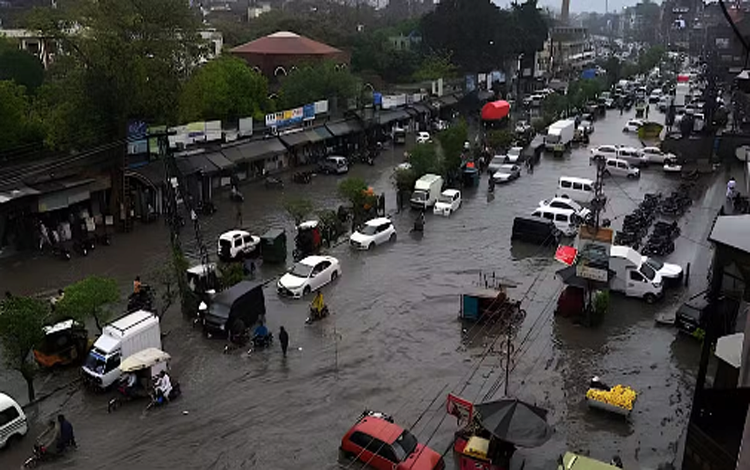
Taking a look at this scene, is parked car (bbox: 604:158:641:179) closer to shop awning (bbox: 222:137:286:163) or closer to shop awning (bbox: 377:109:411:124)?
shop awning (bbox: 377:109:411:124)

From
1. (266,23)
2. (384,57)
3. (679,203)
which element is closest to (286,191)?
(679,203)

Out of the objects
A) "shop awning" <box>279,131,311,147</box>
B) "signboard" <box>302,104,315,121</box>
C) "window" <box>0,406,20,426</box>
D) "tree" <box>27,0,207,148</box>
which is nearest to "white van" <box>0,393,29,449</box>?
"window" <box>0,406,20,426</box>

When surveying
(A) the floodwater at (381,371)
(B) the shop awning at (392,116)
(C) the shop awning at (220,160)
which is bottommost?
(A) the floodwater at (381,371)

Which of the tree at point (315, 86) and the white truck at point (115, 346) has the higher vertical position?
the tree at point (315, 86)

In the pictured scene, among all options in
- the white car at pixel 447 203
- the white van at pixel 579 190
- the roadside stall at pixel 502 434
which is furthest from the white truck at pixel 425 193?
the roadside stall at pixel 502 434

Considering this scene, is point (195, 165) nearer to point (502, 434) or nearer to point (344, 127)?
point (344, 127)

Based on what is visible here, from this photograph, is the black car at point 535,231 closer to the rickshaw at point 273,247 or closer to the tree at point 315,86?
the rickshaw at point 273,247
